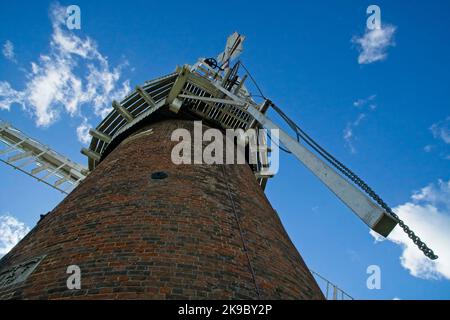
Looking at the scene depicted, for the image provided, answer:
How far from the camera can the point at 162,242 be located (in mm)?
3799

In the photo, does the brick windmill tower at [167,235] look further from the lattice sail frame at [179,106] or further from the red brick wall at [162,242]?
the lattice sail frame at [179,106]

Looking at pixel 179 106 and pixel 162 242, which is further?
pixel 179 106

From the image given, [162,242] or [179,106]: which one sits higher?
[179,106]

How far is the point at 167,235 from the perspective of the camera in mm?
3920

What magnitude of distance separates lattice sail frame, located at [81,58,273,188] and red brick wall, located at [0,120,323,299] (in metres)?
2.65

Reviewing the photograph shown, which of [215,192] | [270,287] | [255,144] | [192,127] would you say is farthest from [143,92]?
[270,287]

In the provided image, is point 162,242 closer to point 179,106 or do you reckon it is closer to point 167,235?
point 167,235

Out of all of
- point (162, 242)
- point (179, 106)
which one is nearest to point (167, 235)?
point (162, 242)

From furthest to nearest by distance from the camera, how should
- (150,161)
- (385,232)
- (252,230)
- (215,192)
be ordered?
(150,161), (215,192), (252,230), (385,232)

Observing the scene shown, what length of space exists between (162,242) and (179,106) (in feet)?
15.6

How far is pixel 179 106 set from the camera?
8008 millimetres

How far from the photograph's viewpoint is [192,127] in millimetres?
7574
